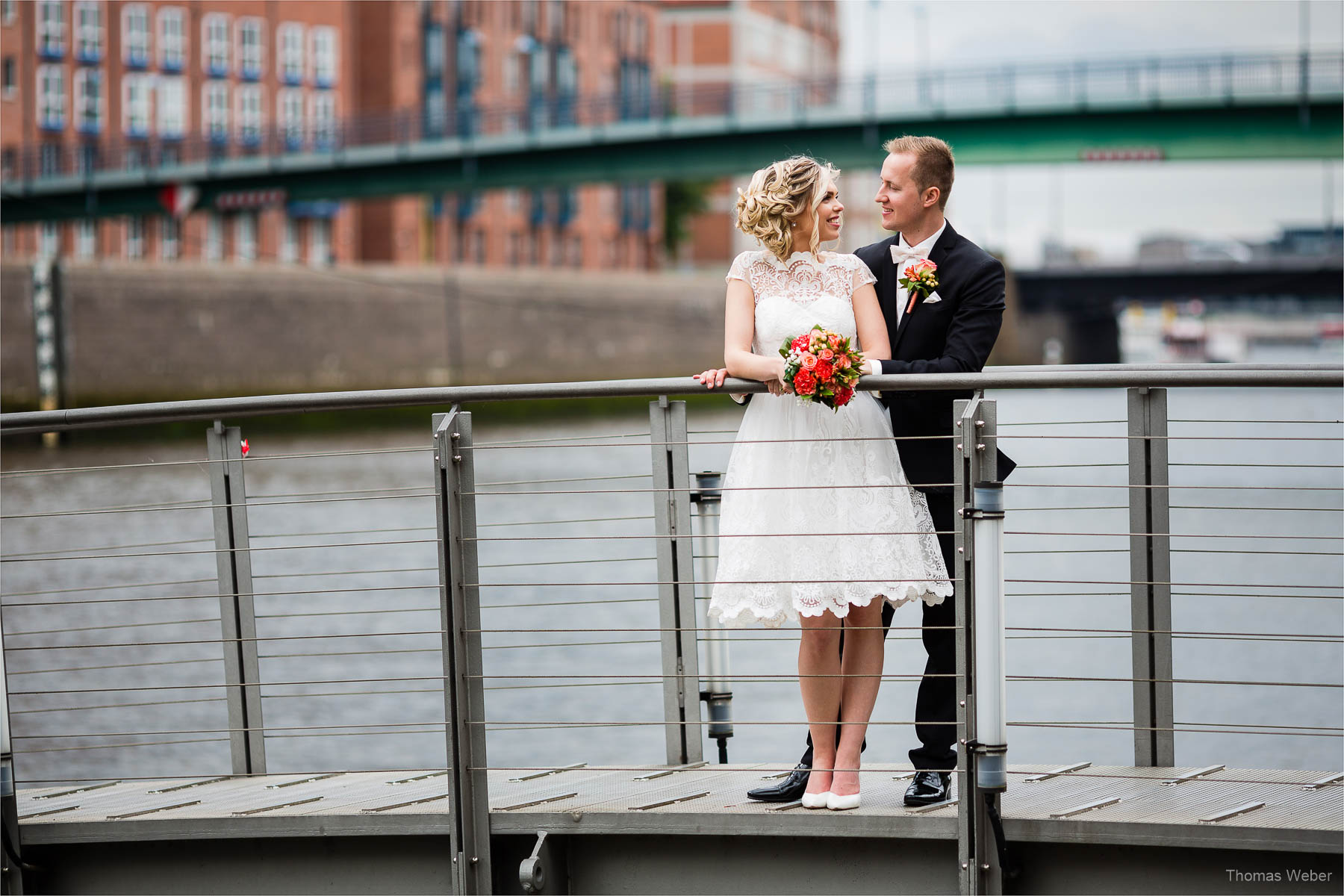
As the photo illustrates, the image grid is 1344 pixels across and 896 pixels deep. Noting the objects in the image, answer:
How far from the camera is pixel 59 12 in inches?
1832

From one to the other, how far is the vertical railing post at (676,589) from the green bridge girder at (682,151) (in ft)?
93.4

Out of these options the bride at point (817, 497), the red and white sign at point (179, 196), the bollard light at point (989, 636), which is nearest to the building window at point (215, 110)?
the red and white sign at point (179, 196)

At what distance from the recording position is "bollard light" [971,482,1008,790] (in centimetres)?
375

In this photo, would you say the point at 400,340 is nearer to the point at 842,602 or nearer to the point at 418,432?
the point at 418,432

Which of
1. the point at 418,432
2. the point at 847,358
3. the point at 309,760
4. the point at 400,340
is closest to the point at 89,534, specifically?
the point at 309,760

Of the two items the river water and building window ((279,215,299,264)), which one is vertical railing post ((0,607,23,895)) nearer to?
the river water

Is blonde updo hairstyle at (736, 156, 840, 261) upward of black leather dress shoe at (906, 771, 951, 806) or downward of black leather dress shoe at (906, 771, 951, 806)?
upward

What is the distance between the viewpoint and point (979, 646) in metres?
3.77

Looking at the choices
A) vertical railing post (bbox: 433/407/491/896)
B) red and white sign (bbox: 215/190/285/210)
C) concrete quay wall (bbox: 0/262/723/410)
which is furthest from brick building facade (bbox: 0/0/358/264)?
vertical railing post (bbox: 433/407/491/896)

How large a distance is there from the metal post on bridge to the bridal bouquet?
0.29 m

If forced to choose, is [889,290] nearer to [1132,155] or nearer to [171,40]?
[1132,155]

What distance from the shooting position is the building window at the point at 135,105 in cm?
4903

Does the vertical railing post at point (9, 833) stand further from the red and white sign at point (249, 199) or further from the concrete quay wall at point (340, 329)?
the red and white sign at point (249, 199)

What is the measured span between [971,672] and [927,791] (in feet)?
1.37
